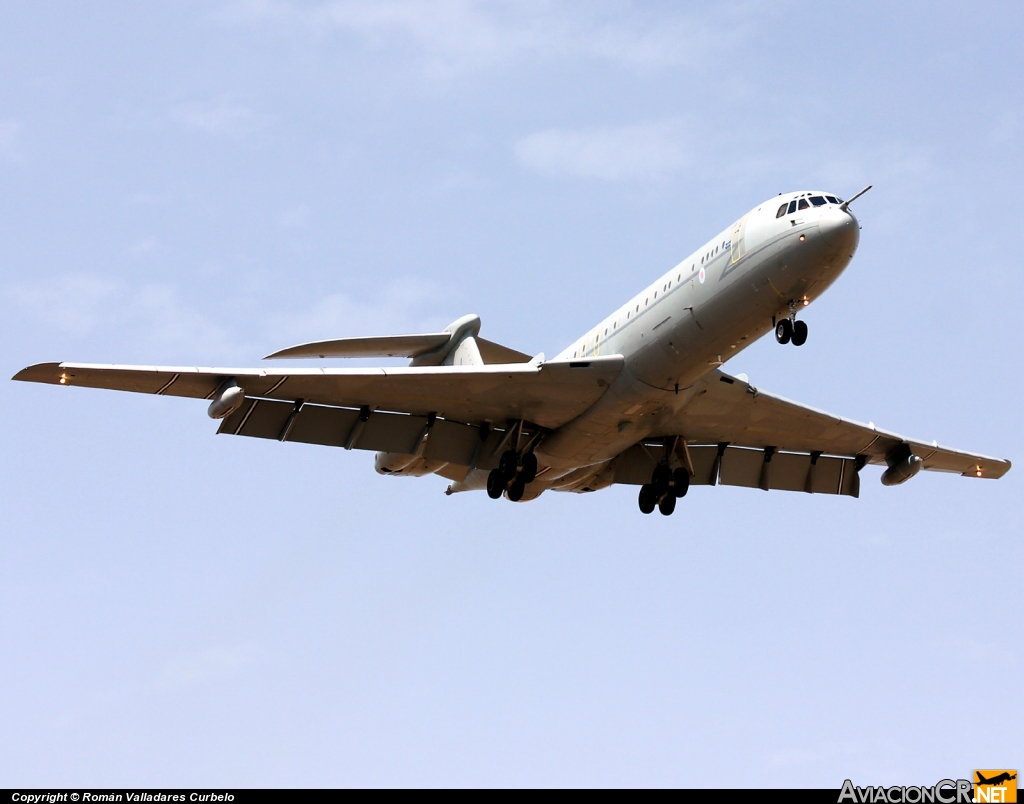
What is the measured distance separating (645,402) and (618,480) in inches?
241

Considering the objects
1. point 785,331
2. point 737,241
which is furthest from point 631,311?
point 785,331

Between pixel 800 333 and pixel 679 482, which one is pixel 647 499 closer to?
pixel 679 482

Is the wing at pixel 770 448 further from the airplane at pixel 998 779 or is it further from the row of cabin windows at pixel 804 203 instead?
the airplane at pixel 998 779

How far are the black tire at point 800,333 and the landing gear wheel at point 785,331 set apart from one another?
9 cm

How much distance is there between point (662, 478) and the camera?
35.5 meters

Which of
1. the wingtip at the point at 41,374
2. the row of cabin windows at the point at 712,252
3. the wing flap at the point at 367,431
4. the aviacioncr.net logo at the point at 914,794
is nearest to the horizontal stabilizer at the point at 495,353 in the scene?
the wing flap at the point at 367,431

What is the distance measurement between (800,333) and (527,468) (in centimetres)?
820

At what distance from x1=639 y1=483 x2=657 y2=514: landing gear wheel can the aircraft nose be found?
9984 mm

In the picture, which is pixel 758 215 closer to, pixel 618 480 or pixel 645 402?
pixel 645 402

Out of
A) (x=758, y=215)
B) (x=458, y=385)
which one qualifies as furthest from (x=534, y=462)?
(x=758, y=215)

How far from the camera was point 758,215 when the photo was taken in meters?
29.5

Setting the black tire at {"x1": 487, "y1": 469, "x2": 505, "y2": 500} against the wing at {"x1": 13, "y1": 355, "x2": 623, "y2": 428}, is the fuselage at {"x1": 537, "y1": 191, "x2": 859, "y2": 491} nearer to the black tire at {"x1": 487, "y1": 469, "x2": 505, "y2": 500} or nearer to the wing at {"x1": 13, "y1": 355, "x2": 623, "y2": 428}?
the wing at {"x1": 13, "y1": 355, "x2": 623, "y2": 428}

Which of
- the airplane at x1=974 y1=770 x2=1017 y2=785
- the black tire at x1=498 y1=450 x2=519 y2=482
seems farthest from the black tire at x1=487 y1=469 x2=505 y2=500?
the airplane at x1=974 y1=770 x2=1017 y2=785

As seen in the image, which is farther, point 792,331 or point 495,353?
point 495,353
